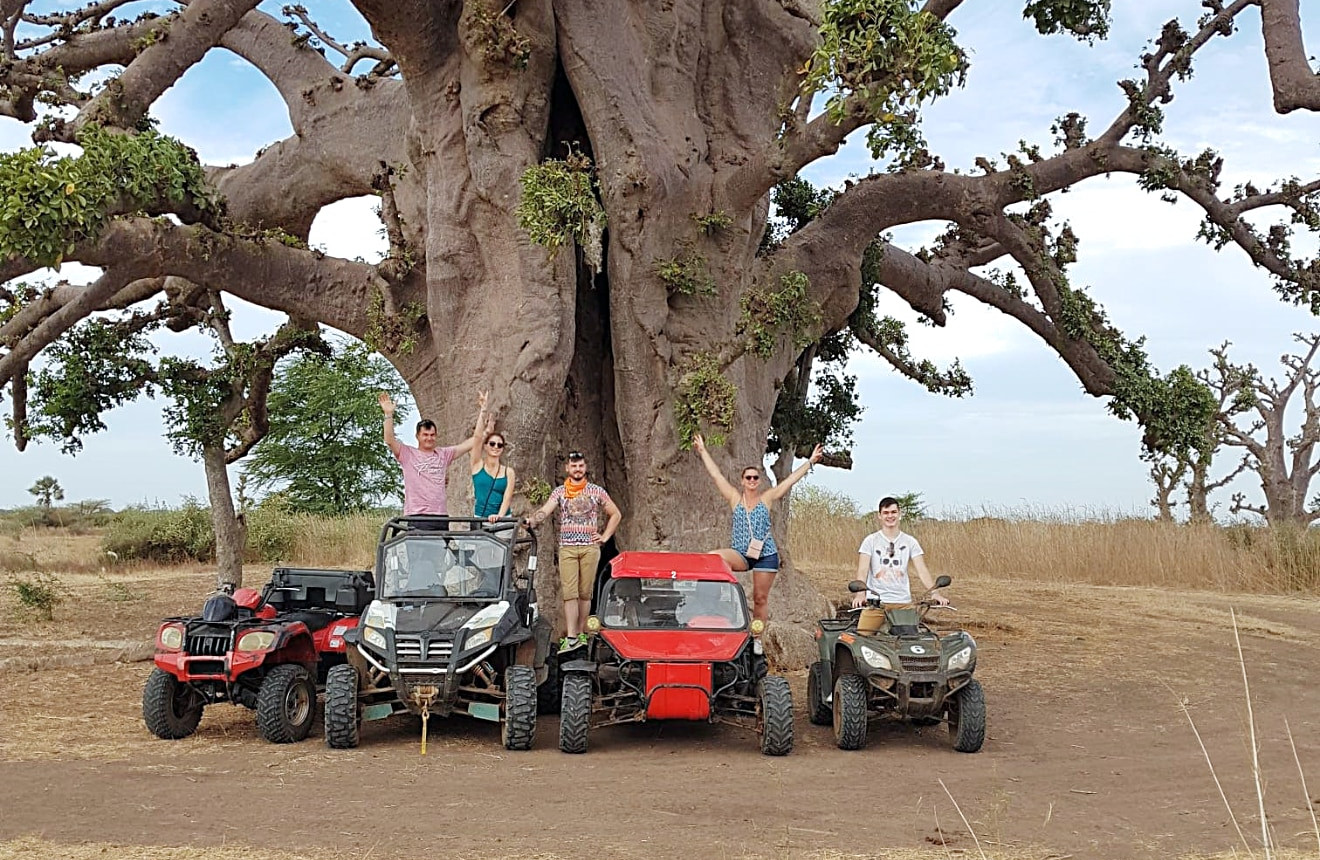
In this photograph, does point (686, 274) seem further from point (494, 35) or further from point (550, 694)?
point (550, 694)

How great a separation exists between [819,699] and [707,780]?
6.22 feet

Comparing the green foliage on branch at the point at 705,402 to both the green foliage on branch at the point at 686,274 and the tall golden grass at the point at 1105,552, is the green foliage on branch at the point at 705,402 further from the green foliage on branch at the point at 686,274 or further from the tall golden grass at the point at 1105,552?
the tall golden grass at the point at 1105,552

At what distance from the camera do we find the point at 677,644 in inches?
308

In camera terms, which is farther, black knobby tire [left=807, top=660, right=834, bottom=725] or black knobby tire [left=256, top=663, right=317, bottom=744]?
black knobby tire [left=807, top=660, right=834, bottom=725]

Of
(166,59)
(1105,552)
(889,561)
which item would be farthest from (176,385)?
(1105,552)

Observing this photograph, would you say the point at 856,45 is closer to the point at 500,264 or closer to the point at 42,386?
the point at 500,264

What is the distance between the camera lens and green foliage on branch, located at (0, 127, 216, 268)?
29.6ft

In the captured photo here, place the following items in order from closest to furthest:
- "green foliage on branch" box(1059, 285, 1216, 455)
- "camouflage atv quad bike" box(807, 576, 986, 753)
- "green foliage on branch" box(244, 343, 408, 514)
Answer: "camouflage atv quad bike" box(807, 576, 986, 753), "green foliage on branch" box(1059, 285, 1216, 455), "green foliage on branch" box(244, 343, 408, 514)

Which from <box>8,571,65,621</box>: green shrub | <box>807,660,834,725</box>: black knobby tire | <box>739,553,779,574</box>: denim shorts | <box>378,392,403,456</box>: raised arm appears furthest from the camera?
<box>8,571,65,621</box>: green shrub

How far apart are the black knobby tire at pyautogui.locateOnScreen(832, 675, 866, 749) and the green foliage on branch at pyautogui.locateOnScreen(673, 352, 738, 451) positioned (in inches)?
142

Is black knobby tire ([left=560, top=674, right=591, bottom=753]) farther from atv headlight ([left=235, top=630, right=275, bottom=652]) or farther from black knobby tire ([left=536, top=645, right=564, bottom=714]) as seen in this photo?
atv headlight ([left=235, top=630, right=275, bottom=652])

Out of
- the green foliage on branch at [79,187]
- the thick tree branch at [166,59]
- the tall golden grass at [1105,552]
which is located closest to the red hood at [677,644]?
the green foliage on branch at [79,187]

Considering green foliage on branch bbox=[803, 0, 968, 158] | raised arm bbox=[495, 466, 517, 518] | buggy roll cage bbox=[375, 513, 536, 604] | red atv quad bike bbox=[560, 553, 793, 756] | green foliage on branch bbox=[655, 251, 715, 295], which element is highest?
green foliage on branch bbox=[803, 0, 968, 158]

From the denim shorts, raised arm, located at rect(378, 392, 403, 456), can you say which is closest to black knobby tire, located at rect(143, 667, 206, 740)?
raised arm, located at rect(378, 392, 403, 456)
